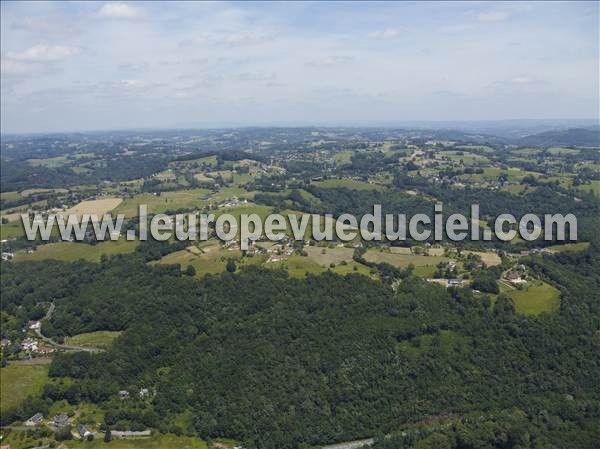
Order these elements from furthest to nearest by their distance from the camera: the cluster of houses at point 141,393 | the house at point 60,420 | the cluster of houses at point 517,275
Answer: the cluster of houses at point 517,275 → the cluster of houses at point 141,393 → the house at point 60,420

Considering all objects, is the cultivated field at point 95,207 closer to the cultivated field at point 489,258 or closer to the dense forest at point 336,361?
the dense forest at point 336,361

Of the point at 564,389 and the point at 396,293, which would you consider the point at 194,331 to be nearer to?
the point at 396,293

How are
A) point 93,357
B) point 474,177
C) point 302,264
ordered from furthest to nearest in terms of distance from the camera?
point 474,177 → point 302,264 → point 93,357

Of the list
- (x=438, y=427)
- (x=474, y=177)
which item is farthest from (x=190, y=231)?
(x=474, y=177)

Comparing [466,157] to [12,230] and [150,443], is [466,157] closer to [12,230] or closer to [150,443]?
[12,230]

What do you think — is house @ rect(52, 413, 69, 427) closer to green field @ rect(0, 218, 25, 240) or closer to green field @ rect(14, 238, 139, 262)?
green field @ rect(14, 238, 139, 262)

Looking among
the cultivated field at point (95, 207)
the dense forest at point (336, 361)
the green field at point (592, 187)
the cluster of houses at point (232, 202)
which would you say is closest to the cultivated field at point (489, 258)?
the dense forest at point (336, 361)
